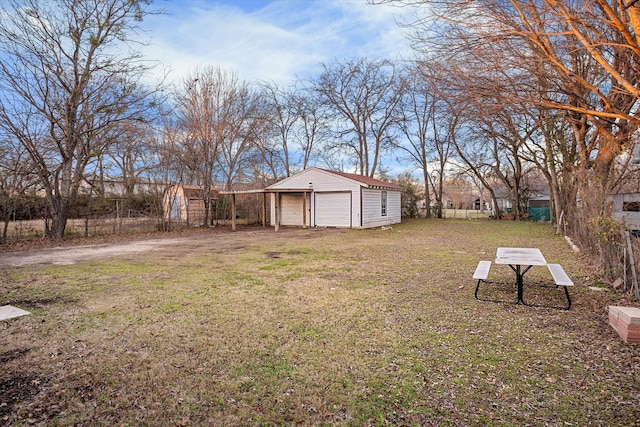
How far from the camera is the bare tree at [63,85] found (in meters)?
10.2

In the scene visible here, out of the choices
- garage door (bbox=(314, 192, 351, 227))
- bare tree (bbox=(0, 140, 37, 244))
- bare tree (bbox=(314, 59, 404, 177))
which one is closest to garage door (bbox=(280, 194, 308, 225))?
garage door (bbox=(314, 192, 351, 227))

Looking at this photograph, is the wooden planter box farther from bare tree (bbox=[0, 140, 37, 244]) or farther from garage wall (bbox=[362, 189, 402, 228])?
bare tree (bbox=[0, 140, 37, 244])

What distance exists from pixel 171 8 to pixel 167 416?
12580 millimetres

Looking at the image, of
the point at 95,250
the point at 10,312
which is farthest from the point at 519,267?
the point at 95,250

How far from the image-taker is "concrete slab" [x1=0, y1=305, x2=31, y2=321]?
161 inches

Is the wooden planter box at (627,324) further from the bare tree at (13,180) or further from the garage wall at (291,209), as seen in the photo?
the garage wall at (291,209)

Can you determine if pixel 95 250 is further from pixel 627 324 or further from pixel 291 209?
pixel 627 324

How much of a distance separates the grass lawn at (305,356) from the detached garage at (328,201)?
11.1 meters

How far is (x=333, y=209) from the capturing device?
1742 cm

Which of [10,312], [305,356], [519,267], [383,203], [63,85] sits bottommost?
[305,356]

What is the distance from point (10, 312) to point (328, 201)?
46.1 ft

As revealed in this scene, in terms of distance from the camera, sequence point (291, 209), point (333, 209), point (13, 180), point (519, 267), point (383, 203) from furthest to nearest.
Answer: point (383, 203) < point (291, 209) < point (333, 209) < point (13, 180) < point (519, 267)

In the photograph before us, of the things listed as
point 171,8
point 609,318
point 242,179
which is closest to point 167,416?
point 609,318

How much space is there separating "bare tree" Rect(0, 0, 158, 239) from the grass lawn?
711cm
